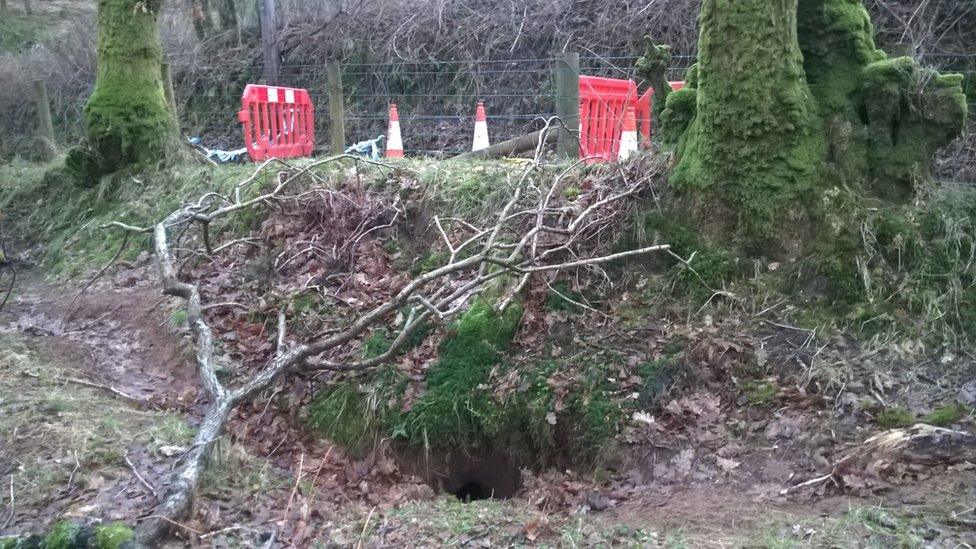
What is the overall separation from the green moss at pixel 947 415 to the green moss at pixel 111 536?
162 inches

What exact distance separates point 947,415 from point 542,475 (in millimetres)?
2340

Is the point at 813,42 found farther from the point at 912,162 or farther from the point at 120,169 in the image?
the point at 120,169

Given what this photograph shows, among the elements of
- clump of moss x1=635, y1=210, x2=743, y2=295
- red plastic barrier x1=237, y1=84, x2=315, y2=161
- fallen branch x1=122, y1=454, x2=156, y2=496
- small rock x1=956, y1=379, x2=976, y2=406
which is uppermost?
red plastic barrier x1=237, y1=84, x2=315, y2=161

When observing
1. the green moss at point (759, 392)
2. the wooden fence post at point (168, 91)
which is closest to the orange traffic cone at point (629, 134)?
the green moss at point (759, 392)

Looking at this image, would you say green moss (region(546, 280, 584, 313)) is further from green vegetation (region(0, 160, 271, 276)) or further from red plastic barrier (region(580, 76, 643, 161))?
green vegetation (region(0, 160, 271, 276))

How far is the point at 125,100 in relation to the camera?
362 inches

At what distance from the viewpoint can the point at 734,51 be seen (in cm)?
543

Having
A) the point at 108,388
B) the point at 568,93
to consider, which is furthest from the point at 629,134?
the point at 108,388

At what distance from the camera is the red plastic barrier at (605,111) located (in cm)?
843

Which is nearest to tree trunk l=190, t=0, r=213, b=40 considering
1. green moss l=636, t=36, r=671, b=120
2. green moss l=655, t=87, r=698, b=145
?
green moss l=636, t=36, r=671, b=120

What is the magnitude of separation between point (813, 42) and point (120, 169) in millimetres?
7508

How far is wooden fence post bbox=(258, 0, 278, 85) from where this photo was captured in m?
12.7

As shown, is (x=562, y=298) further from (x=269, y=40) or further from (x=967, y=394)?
(x=269, y=40)

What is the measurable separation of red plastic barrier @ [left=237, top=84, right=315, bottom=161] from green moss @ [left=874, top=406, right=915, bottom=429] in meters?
6.91
